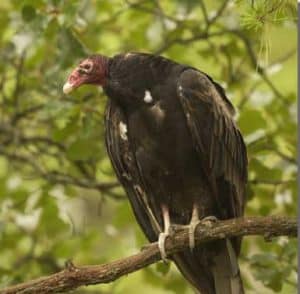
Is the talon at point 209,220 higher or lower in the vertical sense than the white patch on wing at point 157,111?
Result: lower

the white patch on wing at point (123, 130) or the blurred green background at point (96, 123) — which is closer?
the white patch on wing at point (123, 130)

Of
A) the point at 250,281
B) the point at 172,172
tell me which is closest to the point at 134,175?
Result: the point at 172,172

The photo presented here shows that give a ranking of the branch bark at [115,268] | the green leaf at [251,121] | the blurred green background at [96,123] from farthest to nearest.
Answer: the green leaf at [251,121] < the blurred green background at [96,123] < the branch bark at [115,268]

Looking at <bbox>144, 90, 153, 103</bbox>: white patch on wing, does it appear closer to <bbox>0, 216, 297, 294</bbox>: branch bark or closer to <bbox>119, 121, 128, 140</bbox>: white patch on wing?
<bbox>119, 121, 128, 140</bbox>: white patch on wing

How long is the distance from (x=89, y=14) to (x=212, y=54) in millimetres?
1020

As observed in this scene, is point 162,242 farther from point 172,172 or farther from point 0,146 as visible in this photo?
point 0,146

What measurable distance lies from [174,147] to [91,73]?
0.60 metres

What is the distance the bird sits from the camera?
16.2 feet

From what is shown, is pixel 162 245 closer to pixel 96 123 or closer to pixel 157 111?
pixel 157 111

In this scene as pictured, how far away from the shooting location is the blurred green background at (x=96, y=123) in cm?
544

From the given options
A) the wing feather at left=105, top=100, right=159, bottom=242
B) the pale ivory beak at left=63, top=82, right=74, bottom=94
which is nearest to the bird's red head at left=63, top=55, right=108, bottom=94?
the pale ivory beak at left=63, top=82, right=74, bottom=94

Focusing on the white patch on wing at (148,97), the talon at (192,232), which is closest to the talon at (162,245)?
the talon at (192,232)

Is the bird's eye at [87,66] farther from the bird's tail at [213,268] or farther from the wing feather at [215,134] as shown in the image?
the bird's tail at [213,268]

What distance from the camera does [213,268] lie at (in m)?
5.30
